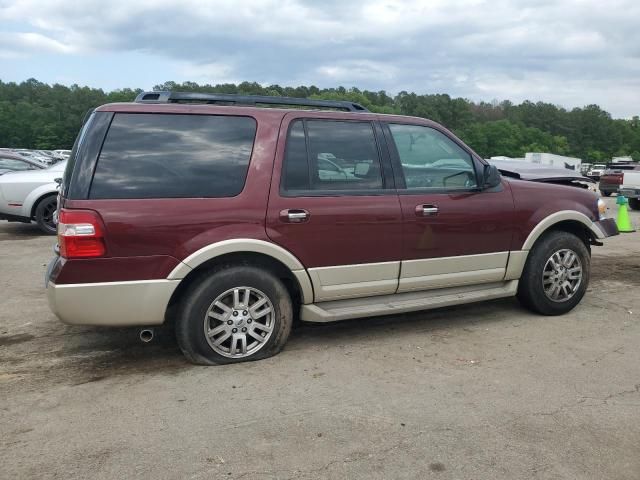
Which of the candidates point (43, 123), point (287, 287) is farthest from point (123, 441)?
point (43, 123)

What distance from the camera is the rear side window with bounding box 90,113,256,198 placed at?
3705 millimetres

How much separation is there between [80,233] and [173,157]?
79 cm

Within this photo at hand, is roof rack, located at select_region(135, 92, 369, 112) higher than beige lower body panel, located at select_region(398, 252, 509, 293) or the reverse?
higher

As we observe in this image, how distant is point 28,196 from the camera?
32.6 ft

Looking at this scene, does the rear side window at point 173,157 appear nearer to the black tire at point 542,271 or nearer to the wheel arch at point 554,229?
the wheel arch at point 554,229

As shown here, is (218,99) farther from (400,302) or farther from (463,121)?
(463,121)

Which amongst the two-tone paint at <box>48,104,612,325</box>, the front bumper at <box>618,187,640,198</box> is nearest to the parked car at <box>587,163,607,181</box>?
the front bumper at <box>618,187,640,198</box>

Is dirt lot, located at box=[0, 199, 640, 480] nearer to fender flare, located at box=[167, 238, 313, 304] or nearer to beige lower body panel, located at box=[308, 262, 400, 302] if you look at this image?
beige lower body panel, located at box=[308, 262, 400, 302]

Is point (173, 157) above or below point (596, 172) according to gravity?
above

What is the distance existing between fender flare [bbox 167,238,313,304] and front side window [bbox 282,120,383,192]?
469mm

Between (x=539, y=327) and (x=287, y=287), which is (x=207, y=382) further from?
(x=539, y=327)

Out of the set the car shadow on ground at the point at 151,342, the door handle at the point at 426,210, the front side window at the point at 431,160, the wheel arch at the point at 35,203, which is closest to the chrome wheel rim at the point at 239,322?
the car shadow on ground at the point at 151,342

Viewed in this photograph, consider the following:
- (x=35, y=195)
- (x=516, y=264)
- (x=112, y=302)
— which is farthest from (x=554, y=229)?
(x=35, y=195)

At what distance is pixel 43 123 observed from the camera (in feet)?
341
